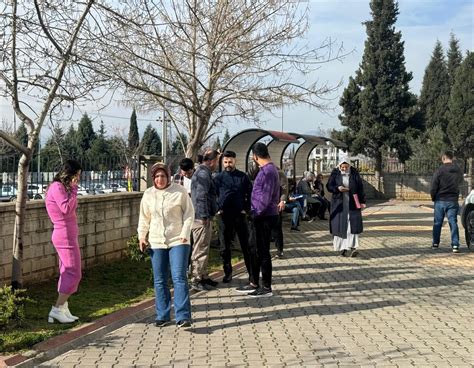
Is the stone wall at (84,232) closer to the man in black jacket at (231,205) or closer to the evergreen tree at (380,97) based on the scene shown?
the man in black jacket at (231,205)

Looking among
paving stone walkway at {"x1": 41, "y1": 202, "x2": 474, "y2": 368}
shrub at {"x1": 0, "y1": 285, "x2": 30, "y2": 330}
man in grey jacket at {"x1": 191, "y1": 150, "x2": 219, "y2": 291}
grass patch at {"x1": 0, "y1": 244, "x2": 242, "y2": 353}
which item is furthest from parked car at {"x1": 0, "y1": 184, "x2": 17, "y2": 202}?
A: paving stone walkway at {"x1": 41, "y1": 202, "x2": 474, "y2": 368}

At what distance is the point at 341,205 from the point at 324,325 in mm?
4521

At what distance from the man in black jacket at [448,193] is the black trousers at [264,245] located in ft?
16.1

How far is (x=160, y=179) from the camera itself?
574 centimetres

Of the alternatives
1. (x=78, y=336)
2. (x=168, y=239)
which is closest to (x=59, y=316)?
(x=78, y=336)

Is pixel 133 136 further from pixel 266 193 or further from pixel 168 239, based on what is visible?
pixel 168 239

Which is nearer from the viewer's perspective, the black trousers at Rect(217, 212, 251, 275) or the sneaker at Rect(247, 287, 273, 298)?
the sneaker at Rect(247, 287, 273, 298)

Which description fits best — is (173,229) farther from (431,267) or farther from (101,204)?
(431,267)

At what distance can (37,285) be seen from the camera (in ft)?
23.4

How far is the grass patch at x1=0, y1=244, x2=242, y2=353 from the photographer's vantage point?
5.14 m

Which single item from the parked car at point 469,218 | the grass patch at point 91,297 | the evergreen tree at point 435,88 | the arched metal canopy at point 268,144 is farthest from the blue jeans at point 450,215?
the evergreen tree at point 435,88

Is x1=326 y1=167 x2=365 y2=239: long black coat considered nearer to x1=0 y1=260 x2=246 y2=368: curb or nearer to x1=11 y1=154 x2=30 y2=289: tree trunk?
x1=0 y1=260 x2=246 y2=368: curb

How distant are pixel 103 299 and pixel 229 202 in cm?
208

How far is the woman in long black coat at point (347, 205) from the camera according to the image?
10008 millimetres
